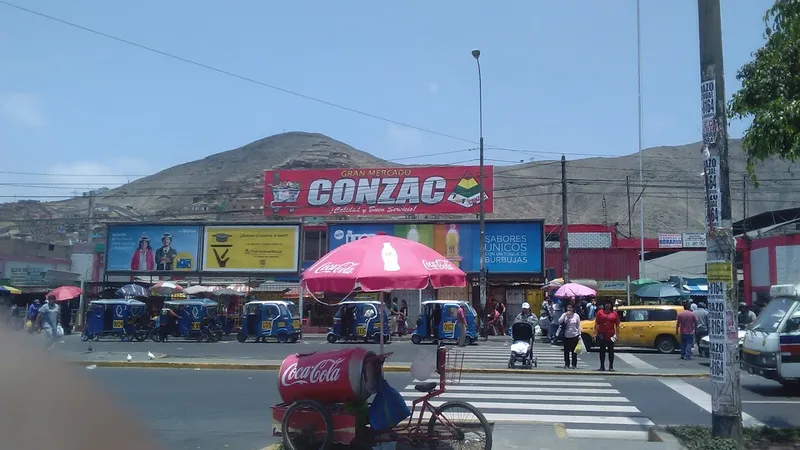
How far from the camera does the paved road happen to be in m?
Result: 21.3

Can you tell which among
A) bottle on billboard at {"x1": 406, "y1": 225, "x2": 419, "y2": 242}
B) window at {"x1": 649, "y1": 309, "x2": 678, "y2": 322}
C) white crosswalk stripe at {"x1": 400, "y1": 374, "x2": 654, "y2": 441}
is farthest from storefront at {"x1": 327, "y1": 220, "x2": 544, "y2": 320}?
white crosswalk stripe at {"x1": 400, "y1": 374, "x2": 654, "y2": 441}

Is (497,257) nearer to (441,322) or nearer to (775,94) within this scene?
(441,322)

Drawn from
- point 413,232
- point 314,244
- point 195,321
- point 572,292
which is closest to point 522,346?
point 572,292

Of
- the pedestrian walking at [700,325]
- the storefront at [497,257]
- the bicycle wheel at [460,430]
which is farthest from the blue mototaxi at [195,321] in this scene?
the bicycle wheel at [460,430]

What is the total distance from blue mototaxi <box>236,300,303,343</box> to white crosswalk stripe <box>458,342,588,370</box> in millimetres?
7869

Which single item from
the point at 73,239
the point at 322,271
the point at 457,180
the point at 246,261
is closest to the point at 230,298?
the point at 246,261

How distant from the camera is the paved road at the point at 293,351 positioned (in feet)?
70.0

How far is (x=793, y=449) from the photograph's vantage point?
909cm

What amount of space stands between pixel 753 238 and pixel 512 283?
12756 mm

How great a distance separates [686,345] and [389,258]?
16784 millimetres

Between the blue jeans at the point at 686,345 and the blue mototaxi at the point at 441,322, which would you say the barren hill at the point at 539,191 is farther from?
the blue jeans at the point at 686,345

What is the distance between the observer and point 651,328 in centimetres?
2514

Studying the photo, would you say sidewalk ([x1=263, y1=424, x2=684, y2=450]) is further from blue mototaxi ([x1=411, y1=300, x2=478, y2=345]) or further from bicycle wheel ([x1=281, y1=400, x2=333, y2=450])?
blue mototaxi ([x1=411, y1=300, x2=478, y2=345])

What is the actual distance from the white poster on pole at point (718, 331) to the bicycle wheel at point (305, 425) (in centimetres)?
496
